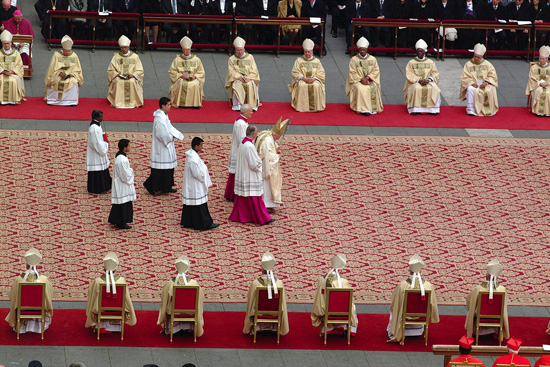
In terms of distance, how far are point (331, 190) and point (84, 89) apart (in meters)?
6.69

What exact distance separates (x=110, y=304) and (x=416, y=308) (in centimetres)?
361

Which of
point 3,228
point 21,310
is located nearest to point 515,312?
point 21,310

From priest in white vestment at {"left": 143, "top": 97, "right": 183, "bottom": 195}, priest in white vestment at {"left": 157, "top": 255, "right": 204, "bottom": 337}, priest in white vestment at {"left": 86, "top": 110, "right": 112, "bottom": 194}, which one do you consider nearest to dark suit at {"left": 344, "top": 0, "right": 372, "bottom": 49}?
priest in white vestment at {"left": 143, "top": 97, "right": 183, "bottom": 195}

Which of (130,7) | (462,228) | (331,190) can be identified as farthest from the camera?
(130,7)

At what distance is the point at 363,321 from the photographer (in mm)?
14453

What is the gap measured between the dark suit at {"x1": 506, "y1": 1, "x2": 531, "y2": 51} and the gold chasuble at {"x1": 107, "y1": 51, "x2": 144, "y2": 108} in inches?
350

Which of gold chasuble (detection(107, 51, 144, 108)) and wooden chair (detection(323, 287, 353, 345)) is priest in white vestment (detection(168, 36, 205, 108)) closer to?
gold chasuble (detection(107, 51, 144, 108))

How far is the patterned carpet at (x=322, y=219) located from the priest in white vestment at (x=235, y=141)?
259mm

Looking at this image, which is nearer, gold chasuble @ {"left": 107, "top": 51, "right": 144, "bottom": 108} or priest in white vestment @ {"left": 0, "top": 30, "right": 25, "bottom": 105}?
priest in white vestment @ {"left": 0, "top": 30, "right": 25, "bottom": 105}

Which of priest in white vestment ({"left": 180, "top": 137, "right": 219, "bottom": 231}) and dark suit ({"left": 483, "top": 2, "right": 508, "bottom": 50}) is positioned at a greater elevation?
dark suit ({"left": 483, "top": 2, "right": 508, "bottom": 50})

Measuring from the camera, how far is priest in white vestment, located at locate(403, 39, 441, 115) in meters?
22.5

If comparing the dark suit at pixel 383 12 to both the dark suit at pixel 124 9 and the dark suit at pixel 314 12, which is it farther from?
the dark suit at pixel 124 9

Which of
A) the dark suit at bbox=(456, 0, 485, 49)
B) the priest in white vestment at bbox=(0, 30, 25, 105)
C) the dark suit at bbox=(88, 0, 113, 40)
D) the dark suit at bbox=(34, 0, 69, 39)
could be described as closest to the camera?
the priest in white vestment at bbox=(0, 30, 25, 105)

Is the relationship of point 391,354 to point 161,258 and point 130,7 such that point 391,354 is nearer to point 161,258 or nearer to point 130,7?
point 161,258
